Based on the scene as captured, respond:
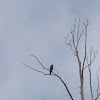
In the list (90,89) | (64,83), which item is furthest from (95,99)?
(64,83)

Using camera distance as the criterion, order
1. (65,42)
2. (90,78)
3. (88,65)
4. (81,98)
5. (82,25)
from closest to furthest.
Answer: (81,98) < (90,78) < (88,65) < (65,42) < (82,25)

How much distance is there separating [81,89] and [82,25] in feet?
12.3

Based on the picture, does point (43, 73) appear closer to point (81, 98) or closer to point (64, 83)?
point (64, 83)

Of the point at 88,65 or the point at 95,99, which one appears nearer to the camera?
the point at 95,99

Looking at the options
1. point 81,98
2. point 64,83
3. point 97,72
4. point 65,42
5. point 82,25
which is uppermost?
A: point 82,25

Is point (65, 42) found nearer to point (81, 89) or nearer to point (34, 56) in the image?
point (34, 56)

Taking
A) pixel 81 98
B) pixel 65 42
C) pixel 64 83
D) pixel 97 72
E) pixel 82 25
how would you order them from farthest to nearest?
pixel 82 25
pixel 65 42
pixel 97 72
pixel 64 83
pixel 81 98

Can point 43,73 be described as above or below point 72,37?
below

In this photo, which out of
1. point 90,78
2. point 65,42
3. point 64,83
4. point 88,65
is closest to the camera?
point 64,83

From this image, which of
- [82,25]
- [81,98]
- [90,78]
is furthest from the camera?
[82,25]

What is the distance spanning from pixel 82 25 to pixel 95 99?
3907mm

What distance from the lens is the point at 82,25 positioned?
8578mm

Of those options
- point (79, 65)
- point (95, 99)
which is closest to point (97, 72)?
point (79, 65)

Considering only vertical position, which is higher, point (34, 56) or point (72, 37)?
point (72, 37)
